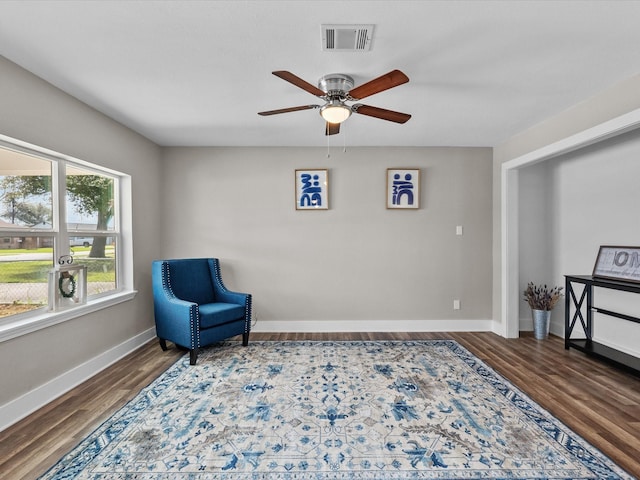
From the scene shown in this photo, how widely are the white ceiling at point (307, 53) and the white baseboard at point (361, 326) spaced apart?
2.53 metres

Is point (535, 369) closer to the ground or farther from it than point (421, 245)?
closer to the ground

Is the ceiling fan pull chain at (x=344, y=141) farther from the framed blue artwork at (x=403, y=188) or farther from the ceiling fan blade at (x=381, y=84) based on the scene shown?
the ceiling fan blade at (x=381, y=84)

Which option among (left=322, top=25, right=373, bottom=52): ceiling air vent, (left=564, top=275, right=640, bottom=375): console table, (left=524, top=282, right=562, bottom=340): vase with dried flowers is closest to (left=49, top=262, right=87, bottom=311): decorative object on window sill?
(left=322, top=25, right=373, bottom=52): ceiling air vent

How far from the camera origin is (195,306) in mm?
3227

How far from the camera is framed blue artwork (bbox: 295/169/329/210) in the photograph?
424 cm

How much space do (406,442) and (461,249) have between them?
2920 millimetres

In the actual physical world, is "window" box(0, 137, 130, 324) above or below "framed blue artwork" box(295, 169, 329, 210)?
below

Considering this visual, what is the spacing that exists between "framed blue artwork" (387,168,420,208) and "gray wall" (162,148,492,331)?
11 cm

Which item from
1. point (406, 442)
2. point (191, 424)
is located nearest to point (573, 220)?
point (406, 442)

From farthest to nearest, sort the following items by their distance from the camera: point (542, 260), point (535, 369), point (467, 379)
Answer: point (542, 260)
point (535, 369)
point (467, 379)

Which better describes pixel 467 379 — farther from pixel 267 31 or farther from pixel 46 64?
pixel 46 64

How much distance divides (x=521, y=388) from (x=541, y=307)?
5.49 ft

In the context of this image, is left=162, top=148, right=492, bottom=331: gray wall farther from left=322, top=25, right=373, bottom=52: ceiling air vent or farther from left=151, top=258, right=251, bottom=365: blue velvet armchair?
left=322, top=25, right=373, bottom=52: ceiling air vent

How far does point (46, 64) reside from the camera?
222cm
